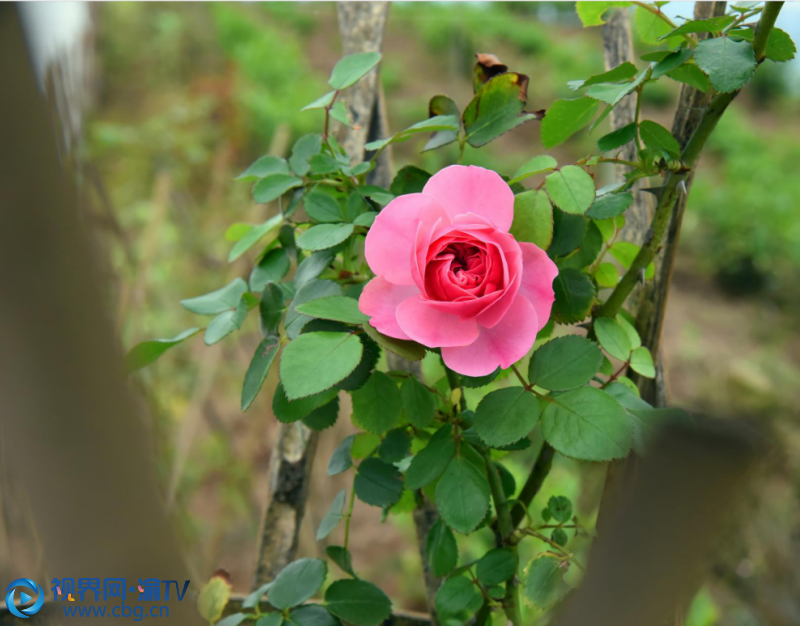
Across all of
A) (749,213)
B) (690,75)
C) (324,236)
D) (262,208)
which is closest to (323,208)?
(324,236)

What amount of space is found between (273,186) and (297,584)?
301 millimetres

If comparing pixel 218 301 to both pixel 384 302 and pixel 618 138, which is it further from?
pixel 618 138

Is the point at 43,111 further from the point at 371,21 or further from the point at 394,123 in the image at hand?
the point at 394,123

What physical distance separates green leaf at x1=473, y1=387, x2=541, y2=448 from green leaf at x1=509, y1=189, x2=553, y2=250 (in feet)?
0.29

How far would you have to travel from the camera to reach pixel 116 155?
338 cm

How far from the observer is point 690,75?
41 centimetres

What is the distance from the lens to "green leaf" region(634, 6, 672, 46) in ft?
1.55

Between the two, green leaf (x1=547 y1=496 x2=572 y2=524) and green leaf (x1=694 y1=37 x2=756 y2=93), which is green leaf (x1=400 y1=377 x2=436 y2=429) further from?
green leaf (x1=694 y1=37 x2=756 y2=93)

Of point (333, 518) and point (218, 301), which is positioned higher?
point (218, 301)

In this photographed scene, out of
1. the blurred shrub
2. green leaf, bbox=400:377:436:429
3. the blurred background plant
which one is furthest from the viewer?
the blurred shrub

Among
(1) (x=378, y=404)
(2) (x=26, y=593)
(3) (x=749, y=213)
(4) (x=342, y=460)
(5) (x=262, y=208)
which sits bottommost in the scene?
(3) (x=749, y=213)

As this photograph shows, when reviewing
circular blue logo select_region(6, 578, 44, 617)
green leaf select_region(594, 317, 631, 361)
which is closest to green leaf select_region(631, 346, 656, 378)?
green leaf select_region(594, 317, 631, 361)

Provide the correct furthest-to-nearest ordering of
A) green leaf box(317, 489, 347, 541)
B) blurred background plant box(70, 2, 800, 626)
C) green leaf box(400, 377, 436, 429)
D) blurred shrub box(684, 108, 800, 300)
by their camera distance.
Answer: blurred shrub box(684, 108, 800, 300) < blurred background plant box(70, 2, 800, 626) < green leaf box(317, 489, 347, 541) < green leaf box(400, 377, 436, 429)

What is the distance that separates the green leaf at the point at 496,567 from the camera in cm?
46
